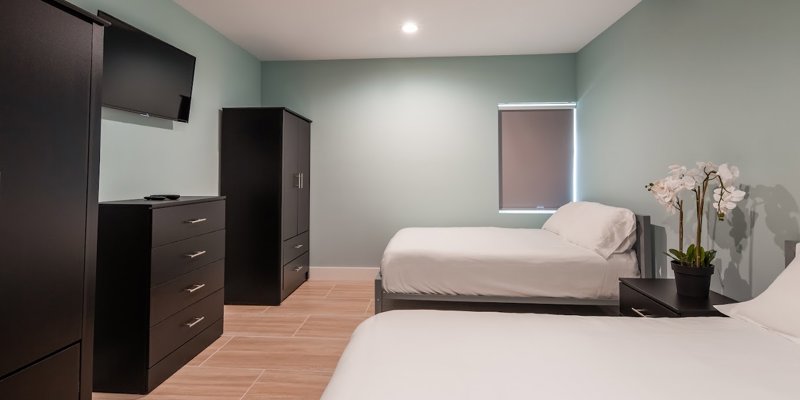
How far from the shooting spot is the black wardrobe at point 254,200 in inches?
146

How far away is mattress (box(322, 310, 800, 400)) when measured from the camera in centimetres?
97

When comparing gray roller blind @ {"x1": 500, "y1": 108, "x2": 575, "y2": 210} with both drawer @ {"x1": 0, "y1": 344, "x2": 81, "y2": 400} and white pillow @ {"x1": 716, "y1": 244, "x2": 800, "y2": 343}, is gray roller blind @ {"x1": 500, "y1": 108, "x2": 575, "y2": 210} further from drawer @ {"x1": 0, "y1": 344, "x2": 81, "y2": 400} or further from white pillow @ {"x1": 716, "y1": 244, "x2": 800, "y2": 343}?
drawer @ {"x1": 0, "y1": 344, "x2": 81, "y2": 400}

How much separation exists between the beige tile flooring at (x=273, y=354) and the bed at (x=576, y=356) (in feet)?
3.54

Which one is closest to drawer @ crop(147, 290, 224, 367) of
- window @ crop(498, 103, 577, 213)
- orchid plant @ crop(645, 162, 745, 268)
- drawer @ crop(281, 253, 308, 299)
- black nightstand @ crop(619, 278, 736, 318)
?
→ drawer @ crop(281, 253, 308, 299)

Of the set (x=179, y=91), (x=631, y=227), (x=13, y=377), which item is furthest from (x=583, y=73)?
(x=13, y=377)

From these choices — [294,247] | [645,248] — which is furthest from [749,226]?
[294,247]

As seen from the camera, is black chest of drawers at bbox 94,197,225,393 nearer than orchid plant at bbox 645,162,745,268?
No

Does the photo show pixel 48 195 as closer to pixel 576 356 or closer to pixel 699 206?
pixel 576 356

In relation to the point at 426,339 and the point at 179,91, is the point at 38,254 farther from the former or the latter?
the point at 179,91

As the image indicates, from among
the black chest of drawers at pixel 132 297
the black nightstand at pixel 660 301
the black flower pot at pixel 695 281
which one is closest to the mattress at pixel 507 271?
the black nightstand at pixel 660 301

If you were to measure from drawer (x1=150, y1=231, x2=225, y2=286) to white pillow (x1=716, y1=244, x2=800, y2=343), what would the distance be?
277cm

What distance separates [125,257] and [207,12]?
225cm

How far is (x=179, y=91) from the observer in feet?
10.1

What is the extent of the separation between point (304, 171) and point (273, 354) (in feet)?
7.49
